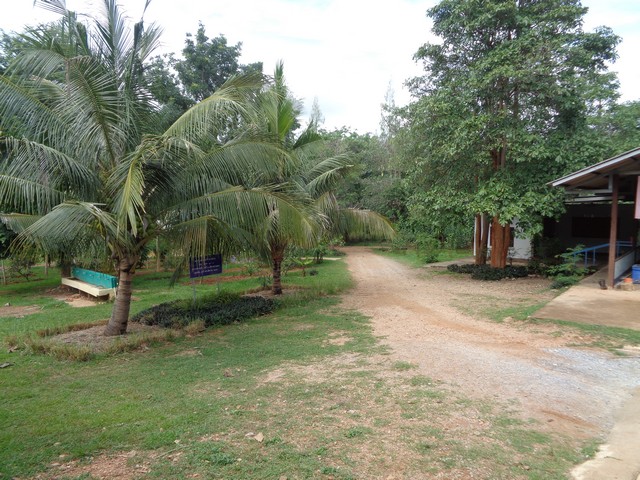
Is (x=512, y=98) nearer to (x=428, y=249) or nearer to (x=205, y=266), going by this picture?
(x=428, y=249)

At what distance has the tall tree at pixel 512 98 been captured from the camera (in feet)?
38.3

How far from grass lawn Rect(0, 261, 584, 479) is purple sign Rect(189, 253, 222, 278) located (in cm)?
Answer: 214

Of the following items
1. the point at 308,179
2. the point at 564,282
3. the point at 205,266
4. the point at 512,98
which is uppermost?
the point at 512,98

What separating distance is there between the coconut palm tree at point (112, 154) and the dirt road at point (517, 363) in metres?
3.08

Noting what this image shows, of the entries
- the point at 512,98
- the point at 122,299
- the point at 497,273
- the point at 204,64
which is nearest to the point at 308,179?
the point at 122,299

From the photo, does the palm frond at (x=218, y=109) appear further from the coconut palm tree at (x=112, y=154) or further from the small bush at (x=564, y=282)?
the small bush at (x=564, y=282)

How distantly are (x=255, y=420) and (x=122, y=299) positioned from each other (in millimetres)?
4626

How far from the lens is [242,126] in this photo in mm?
7871

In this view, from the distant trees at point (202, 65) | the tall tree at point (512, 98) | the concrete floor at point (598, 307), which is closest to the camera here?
the concrete floor at point (598, 307)

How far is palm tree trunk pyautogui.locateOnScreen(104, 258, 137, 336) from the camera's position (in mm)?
7324

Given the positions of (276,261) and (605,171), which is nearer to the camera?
(605,171)

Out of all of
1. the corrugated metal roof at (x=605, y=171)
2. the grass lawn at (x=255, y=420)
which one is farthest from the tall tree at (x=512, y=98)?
the grass lawn at (x=255, y=420)

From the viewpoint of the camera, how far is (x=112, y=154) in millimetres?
6836

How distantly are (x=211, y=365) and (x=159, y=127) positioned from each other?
15.3 ft
